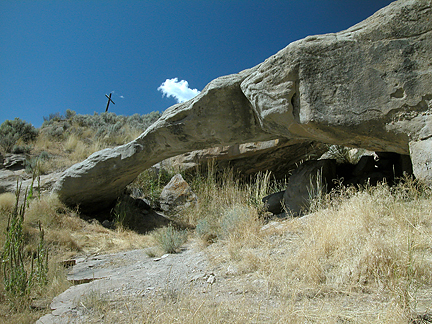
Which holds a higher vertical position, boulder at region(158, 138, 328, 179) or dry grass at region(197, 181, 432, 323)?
boulder at region(158, 138, 328, 179)

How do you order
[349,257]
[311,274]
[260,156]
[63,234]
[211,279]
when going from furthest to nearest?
[260,156] < [63,234] < [211,279] < [349,257] < [311,274]

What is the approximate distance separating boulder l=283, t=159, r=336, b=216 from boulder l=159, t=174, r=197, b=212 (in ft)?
9.86

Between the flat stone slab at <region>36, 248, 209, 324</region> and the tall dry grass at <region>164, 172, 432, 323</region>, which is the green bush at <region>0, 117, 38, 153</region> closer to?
the flat stone slab at <region>36, 248, 209, 324</region>

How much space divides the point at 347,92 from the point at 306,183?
2.19 meters

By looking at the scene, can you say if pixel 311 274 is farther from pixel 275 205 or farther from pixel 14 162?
pixel 14 162

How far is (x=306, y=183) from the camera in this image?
17.5 ft

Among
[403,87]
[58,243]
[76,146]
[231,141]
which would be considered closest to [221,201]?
[231,141]

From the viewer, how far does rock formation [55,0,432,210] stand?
312 centimetres

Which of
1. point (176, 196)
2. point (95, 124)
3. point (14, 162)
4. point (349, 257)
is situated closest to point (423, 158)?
point (349, 257)

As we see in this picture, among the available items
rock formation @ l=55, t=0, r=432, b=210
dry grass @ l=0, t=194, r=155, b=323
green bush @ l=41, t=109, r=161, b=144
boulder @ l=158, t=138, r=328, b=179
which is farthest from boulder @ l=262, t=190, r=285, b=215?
green bush @ l=41, t=109, r=161, b=144

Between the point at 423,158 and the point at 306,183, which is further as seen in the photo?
the point at 306,183

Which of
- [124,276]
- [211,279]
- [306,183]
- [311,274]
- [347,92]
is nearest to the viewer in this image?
[311,274]

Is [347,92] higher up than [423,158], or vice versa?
[347,92]

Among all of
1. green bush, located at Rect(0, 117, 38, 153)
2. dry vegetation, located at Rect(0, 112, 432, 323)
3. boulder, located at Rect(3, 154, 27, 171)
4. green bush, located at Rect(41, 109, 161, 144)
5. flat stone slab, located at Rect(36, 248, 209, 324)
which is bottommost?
flat stone slab, located at Rect(36, 248, 209, 324)
